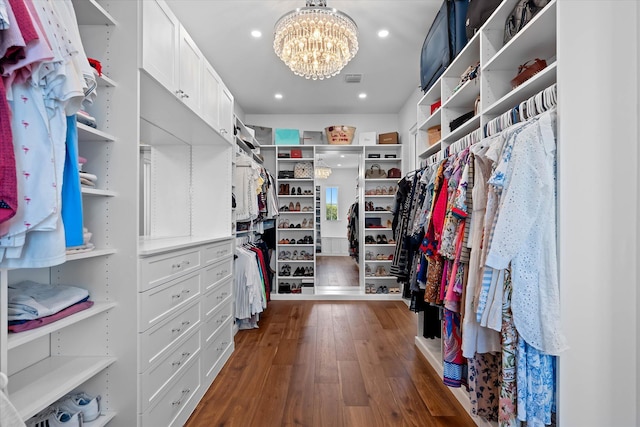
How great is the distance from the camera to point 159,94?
1639 mm

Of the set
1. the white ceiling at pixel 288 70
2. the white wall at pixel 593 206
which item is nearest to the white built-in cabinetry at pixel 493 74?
the white wall at pixel 593 206

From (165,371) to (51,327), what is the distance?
706 mm

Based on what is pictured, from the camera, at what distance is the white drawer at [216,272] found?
211cm

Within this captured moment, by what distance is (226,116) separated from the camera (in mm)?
2588

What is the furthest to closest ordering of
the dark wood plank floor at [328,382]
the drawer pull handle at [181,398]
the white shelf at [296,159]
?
the white shelf at [296,159] → the dark wood plank floor at [328,382] → the drawer pull handle at [181,398]

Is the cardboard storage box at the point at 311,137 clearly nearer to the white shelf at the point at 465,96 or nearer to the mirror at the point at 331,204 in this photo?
the mirror at the point at 331,204

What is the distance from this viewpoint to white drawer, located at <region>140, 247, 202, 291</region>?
141cm

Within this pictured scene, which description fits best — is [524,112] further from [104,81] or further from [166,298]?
[166,298]

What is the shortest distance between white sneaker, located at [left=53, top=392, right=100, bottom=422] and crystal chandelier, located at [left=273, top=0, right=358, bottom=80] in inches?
92.9

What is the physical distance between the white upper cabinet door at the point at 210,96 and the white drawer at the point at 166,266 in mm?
977

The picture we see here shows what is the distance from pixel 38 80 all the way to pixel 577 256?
6.42 ft

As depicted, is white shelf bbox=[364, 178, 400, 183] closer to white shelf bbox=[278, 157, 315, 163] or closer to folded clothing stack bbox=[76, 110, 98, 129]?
white shelf bbox=[278, 157, 315, 163]

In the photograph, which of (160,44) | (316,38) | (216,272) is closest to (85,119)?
(160,44)

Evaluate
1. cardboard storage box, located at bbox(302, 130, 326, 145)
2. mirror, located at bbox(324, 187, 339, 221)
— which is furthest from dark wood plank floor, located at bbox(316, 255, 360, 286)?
cardboard storage box, located at bbox(302, 130, 326, 145)
